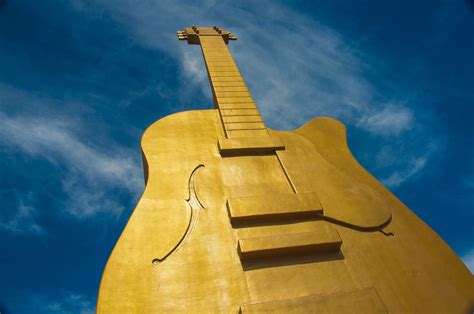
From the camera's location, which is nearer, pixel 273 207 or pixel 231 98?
pixel 273 207

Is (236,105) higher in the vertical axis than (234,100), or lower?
lower

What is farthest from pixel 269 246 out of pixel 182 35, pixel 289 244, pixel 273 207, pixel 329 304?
pixel 182 35

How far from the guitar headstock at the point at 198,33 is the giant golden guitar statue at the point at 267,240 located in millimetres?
4419

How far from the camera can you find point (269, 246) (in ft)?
9.96

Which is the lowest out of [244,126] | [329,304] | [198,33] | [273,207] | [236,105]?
[329,304]

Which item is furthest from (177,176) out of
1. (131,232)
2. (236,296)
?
(236,296)

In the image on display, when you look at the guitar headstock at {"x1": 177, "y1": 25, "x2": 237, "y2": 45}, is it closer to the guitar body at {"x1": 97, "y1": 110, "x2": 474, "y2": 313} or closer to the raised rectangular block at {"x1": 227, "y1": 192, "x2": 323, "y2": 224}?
the guitar body at {"x1": 97, "y1": 110, "x2": 474, "y2": 313}

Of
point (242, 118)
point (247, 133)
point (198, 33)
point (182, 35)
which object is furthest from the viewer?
point (182, 35)


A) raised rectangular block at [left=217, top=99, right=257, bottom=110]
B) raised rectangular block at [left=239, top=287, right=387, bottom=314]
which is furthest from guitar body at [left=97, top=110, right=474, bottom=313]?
raised rectangular block at [left=217, top=99, right=257, bottom=110]

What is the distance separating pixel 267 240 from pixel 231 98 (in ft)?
9.48

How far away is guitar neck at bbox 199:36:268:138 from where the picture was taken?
190 inches

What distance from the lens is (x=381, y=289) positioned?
2873 millimetres

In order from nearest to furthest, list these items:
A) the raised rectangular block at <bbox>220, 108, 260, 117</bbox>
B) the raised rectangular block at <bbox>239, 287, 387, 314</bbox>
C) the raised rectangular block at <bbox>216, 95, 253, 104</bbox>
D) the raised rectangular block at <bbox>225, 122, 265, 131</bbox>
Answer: the raised rectangular block at <bbox>239, 287, 387, 314</bbox> → the raised rectangular block at <bbox>225, 122, 265, 131</bbox> → the raised rectangular block at <bbox>220, 108, 260, 117</bbox> → the raised rectangular block at <bbox>216, 95, 253, 104</bbox>

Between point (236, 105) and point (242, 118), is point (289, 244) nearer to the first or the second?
point (242, 118)
